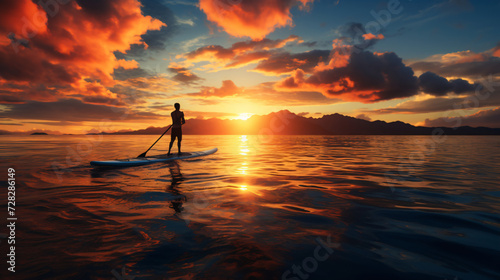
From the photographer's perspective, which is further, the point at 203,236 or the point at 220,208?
the point at 220,208

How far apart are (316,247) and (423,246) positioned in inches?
67.8

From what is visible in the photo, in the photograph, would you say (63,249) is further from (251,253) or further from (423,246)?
(423,246)

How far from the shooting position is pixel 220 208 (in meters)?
5.26

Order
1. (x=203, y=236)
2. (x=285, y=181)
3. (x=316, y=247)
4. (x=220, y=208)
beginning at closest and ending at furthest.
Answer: (x=316, y=247) → (x=203, y=236) → (x=220, y=208) → (x=285, y=181)

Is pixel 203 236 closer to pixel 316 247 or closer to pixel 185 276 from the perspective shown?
pixel 185 276

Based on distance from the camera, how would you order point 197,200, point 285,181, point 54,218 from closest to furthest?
point 54,218
point 197,200
point 285,181

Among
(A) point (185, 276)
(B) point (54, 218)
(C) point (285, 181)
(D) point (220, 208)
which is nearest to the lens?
(A) point (185, 276)

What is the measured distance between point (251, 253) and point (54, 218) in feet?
13.8

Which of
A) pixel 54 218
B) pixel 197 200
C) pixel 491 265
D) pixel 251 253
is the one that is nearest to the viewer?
pixel 491 265

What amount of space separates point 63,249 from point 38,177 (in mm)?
8076

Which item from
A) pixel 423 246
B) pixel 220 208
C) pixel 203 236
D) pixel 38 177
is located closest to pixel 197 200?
pixel 220 208

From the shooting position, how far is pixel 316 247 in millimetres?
3447

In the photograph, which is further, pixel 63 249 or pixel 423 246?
pixel 423 246

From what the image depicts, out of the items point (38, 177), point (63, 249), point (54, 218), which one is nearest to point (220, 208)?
point (63, 249)
